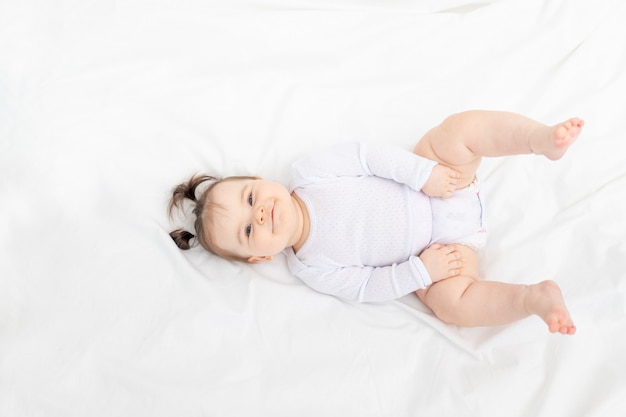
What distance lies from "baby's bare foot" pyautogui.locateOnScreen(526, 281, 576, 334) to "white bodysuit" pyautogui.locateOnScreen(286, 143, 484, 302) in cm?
27

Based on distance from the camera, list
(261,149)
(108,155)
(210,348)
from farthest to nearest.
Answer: (261,149) < (108,155) < (210,348)

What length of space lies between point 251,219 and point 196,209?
153 millimetres

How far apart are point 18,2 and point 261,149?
730mm

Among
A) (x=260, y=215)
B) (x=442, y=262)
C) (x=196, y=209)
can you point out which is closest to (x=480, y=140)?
(x=442, y=262)

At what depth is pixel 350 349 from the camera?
1344 mm

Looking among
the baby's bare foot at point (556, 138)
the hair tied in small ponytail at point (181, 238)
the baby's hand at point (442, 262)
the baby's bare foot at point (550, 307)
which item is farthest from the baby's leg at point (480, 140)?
the hair tied in small ponytail at point (181, 238)

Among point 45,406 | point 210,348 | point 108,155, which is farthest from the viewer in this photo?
point 108,155

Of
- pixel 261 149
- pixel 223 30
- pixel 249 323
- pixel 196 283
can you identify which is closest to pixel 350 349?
pixel 249 323

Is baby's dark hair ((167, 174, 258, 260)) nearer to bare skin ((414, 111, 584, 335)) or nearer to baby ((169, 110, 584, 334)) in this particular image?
baby ((169, 110, 584, 334))

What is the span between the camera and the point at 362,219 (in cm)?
149

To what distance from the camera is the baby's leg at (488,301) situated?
120 cm

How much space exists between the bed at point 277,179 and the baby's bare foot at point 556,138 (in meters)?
0.29

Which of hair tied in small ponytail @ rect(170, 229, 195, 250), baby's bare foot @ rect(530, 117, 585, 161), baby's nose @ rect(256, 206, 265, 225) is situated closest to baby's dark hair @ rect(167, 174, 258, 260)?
hair tied in small ponytail @ rect(170, 229, 195, 250)

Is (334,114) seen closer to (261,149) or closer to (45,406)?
(261,149)
